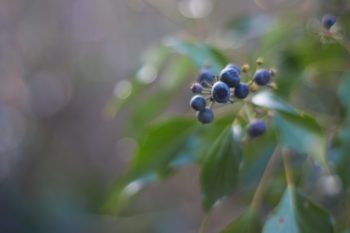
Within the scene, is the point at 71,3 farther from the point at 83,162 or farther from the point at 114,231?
the point at 114,231

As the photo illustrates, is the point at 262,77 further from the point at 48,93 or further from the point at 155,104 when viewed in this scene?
the point at 48,93

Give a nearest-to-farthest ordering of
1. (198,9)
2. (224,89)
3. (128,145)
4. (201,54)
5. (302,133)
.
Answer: (224,89) → (302,133) → (201,54) → (198,9) → (128,145)

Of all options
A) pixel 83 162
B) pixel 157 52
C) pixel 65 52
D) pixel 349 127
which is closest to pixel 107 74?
pixel 65 52

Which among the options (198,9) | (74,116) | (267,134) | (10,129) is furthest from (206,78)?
(74,116)

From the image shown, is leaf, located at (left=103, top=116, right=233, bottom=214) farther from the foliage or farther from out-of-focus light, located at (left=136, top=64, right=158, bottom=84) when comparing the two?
out-of-focus light, located at (left=136, top=64, right=158, bottom=84)

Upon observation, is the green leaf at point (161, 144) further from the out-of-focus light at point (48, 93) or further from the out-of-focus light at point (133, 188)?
the out-of-focus light at point (48, 93)

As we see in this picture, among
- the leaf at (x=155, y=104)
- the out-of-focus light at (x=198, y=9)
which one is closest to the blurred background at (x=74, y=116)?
the out-of-focus light at (x=198, y=9)
